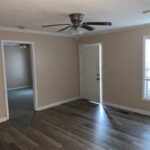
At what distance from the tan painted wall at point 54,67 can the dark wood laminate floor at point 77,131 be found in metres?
0.67

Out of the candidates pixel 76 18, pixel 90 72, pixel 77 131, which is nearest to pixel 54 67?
pixel 90 72

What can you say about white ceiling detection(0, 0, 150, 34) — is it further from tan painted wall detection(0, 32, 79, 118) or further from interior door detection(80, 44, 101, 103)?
interior door detection(80, 44, 101, 103)

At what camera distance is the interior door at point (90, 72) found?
216 inches

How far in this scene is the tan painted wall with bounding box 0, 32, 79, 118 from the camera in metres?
4.78

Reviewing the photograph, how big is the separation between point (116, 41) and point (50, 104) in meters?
2.94

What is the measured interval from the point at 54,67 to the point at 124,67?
2250 millimetres

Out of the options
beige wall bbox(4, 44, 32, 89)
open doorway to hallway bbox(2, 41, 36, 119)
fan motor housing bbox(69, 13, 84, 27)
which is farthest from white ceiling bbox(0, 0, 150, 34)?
beige wall bbox(4, 44, 32, 89)

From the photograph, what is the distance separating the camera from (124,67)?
185 inches

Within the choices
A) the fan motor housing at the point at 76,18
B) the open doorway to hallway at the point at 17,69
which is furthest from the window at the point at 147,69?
the open doorway to hallway at the point at 17,69

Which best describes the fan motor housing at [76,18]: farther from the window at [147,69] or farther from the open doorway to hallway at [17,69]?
the open doorway to hallway at [17,69]

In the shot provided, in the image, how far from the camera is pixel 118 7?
2639mm

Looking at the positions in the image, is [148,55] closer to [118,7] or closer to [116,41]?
[116,41]

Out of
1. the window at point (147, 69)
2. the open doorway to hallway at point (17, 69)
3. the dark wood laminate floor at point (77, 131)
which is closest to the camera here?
the dark wood laminate floor at point (77, 131)

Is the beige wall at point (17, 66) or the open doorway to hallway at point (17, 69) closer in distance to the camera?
the open doorway to hallway at point (17, 69)
